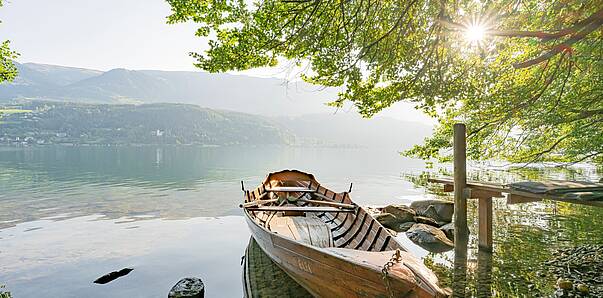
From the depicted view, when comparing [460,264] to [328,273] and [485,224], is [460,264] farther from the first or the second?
[328,273]

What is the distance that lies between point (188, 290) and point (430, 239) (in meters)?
8.95

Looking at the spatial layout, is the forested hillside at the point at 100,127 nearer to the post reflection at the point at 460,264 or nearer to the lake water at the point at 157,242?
the lake water at the point at 157,242

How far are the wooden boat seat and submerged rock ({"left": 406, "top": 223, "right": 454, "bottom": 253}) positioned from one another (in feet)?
15.1

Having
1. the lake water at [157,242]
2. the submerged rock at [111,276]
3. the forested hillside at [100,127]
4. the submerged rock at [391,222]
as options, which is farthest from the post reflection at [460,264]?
the forested hillside at [100,127]

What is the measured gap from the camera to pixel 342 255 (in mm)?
5449

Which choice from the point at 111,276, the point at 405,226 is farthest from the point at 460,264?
the point at 111,276

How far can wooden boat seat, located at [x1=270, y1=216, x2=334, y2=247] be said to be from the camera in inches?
367

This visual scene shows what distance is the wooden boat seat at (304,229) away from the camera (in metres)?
9.33

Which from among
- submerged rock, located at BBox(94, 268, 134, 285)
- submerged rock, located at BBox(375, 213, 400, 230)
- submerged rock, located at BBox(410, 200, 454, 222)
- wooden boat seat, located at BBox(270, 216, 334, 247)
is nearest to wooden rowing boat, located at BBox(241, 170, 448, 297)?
wooden boat seat, located at BBox(270, 216, 334, 247)

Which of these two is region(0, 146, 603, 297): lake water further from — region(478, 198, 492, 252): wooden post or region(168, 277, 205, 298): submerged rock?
region(168, 277, 205, 298): submerged rock

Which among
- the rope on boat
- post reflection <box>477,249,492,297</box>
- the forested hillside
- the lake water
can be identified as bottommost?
the lake water

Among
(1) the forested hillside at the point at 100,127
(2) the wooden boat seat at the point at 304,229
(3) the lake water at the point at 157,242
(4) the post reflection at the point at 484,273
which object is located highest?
(1) the forested hillside at the point at 100,127

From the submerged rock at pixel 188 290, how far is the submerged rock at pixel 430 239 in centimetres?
790

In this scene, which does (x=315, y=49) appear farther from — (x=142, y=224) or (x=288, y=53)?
(x=142, y=224)
